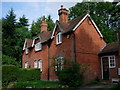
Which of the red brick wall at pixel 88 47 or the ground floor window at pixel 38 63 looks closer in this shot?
the red brick wall at pixel 88 47

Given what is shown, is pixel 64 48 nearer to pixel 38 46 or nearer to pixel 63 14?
pixel 63 14

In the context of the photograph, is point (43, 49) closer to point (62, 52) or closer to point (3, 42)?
point (62, 52)

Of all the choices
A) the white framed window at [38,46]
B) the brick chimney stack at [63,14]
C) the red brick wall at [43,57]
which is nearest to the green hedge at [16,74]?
the red brick wall at [43,57]

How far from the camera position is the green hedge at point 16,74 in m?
19.0

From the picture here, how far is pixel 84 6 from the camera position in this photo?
4012 cm

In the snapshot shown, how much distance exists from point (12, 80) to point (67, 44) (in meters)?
7.95

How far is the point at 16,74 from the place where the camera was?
20125 millimetres

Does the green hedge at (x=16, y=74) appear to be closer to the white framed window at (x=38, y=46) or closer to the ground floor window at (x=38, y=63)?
the ground floor window at (x=38, y=63)

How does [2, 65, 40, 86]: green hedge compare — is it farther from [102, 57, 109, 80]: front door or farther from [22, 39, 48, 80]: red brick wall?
[102, 57, 109, 80]: front door

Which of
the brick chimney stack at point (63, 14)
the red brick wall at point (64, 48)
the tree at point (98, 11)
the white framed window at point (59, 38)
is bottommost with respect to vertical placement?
the red brick wall at point (64, 48)

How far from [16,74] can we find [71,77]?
799 centimetres

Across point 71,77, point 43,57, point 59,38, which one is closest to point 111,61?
point 71,77

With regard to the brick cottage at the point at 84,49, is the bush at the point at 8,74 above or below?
below

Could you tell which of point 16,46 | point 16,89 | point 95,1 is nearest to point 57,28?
point 16,89
